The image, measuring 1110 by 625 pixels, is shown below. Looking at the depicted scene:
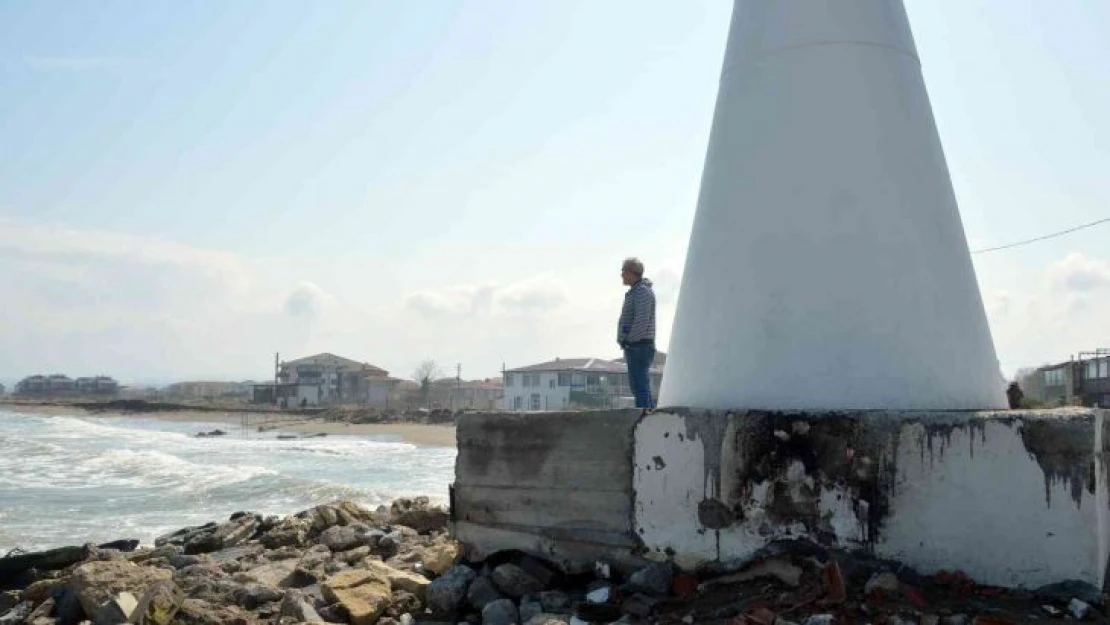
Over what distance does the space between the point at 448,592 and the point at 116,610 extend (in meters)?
1.74

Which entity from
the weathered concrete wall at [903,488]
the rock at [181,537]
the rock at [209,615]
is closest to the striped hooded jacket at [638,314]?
the weathered concrete wall at [903,488]

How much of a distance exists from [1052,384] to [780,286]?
4880 cm

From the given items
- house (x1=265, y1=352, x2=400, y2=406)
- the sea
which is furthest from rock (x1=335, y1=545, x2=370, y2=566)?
house (x1=265, y1=352, x2=400, y2=406)

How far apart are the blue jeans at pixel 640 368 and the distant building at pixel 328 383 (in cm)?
7550

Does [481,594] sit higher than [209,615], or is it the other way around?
[481,594]

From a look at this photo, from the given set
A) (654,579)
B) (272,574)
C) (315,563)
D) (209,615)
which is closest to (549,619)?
(654,579)

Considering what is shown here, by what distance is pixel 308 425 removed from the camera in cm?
5322

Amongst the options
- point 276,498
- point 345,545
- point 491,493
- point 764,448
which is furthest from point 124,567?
point 276,498

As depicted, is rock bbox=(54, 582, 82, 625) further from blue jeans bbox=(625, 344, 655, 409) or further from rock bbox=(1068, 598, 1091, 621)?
rock bbox=(1068, 598, 1091, 621)

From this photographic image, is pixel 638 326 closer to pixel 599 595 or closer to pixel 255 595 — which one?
pixel 599 595

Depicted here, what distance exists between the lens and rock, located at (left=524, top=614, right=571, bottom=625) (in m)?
4.17

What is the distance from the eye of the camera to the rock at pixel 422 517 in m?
7.86

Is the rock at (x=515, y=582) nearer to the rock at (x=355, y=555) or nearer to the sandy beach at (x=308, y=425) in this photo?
the rock at (x=355, y=555)

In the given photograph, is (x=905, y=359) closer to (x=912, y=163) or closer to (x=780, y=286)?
(x=780, y=286)
